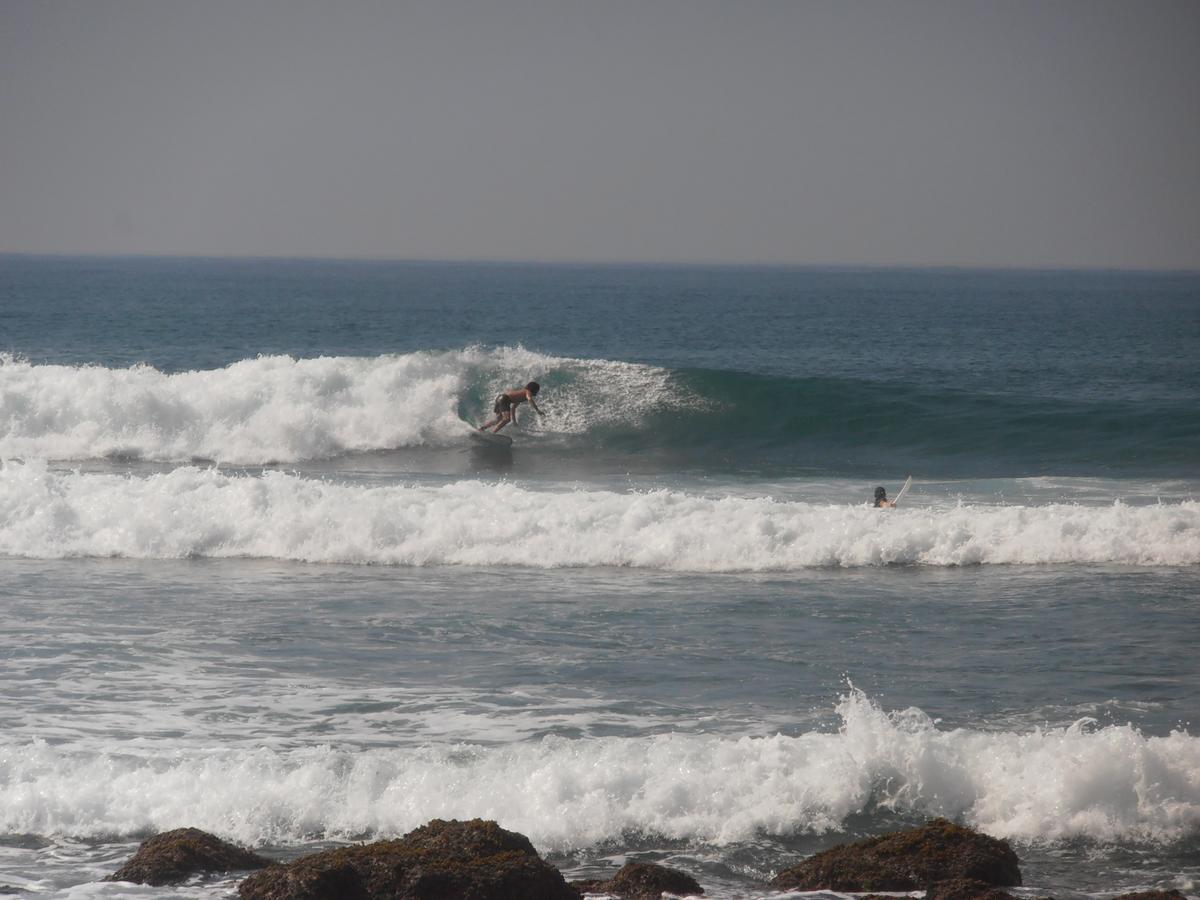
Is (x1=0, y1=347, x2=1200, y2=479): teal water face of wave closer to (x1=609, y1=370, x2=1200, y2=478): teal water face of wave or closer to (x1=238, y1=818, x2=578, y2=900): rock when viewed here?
(x1=609, y1=370, x2=1200, y2=478): teal water face of wave

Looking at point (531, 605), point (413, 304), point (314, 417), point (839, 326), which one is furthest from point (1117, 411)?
point (413, 304)

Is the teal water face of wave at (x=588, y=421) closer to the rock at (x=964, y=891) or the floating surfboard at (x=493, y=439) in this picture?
the floating surfboard at (x=493, y=439)

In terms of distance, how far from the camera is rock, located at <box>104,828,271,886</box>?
6.69 m

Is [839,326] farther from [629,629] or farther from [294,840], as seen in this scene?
[294,840]

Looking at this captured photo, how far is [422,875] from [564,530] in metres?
9.42

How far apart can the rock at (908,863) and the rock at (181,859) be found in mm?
2809

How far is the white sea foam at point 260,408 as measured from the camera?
80.6ft

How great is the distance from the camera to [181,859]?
22.2 feet

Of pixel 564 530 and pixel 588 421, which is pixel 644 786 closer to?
pixel 564 530

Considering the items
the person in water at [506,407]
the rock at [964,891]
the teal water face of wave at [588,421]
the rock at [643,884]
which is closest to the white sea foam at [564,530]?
the teal water face of wave at [588,421]

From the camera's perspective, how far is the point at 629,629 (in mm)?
11852

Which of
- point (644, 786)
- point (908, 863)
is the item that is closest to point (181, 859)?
point (644, 786)

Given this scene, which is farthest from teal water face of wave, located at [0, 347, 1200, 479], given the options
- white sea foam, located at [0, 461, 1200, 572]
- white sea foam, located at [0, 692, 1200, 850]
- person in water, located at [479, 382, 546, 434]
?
white sea foam, located at [0, 692, 1200, 850]

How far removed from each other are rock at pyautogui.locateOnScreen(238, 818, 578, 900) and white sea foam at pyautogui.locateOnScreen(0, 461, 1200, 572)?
8.55 meters
